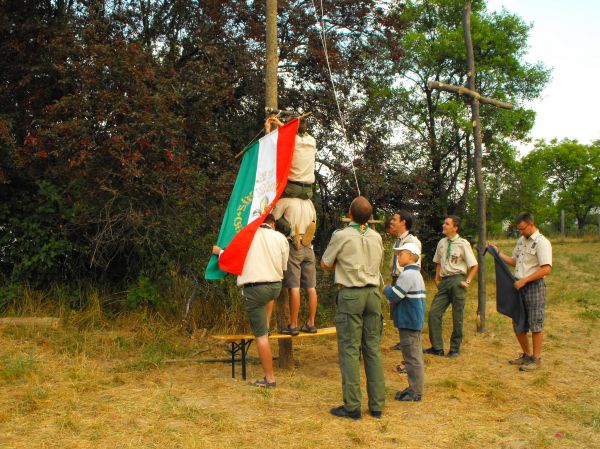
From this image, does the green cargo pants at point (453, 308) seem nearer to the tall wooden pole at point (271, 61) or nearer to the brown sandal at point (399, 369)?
the brown sandal at point (399, 369)

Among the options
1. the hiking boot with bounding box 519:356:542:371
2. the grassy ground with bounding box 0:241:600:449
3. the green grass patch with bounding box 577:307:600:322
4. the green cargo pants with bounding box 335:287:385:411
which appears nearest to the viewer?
the grassy ground with bounding box 0:241:600:449

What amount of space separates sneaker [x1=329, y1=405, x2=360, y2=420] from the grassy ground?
0.32 ft

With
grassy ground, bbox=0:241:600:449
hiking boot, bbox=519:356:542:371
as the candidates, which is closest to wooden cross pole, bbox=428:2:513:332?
grassy ground, bbox=0:241:600:449

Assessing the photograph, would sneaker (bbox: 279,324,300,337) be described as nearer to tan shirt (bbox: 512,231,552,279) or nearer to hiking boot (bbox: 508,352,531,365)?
tan shirt (bbox: 512,231,552,279)

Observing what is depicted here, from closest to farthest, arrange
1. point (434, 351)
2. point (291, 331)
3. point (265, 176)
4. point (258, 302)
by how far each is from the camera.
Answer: point (258, 302) < point (265, 176) < point (291, 331) < point (434, 351)

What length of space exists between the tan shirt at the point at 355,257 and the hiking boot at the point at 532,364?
3.12m

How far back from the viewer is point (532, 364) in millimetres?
8031

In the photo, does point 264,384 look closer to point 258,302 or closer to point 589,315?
point 258,302

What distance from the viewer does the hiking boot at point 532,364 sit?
7969mm

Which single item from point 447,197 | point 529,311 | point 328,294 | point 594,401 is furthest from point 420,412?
point 447,197

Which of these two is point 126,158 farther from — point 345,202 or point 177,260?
point 345,202

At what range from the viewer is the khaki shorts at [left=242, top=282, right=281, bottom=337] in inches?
260

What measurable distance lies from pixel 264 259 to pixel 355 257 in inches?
46.0

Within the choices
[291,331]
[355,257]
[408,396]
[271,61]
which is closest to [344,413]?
[408,396]
